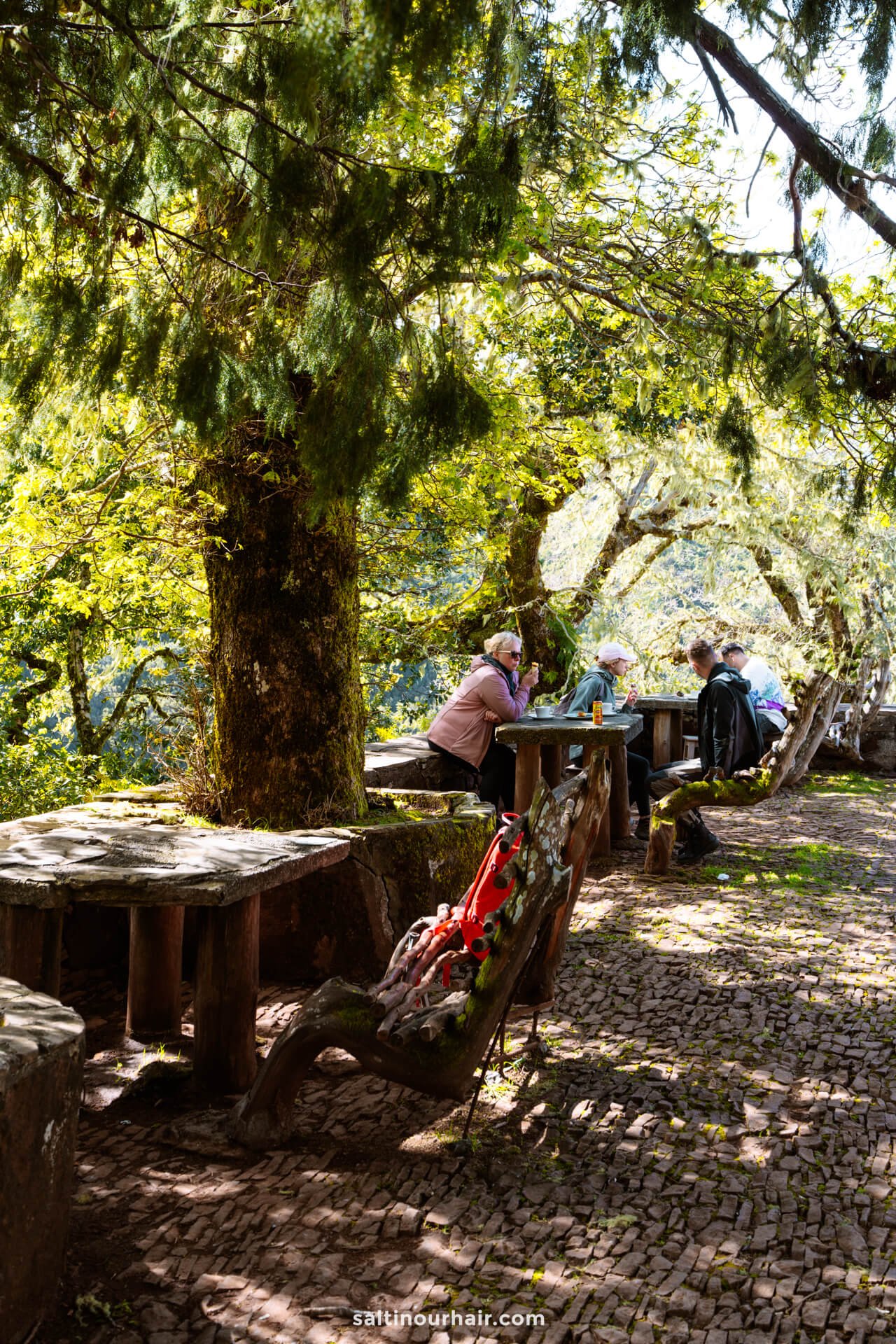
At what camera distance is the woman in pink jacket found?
23.2ft

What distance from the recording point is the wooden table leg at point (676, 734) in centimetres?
966

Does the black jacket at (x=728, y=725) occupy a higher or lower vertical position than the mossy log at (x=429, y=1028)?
higher

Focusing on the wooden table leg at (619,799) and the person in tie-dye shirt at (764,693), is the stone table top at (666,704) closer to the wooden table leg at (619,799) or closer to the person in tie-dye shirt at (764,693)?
the person in tie-dye shirt at (764,693)

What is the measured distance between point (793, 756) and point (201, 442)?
25.9 ft

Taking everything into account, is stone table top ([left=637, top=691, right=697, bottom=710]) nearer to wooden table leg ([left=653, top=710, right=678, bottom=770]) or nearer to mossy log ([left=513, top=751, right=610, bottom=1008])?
wooden table leg ([left=653, top=710, right=678, bottom=770])

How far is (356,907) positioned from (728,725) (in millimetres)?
3144

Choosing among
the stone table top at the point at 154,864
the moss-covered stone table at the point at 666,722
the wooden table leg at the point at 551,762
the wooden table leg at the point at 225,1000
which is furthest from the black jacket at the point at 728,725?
the wooden table leg at the point at 225,1000

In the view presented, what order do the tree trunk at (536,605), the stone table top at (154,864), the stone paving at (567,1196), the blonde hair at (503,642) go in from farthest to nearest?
the tree trunk at (536,605)
the blonde hair at (503,642)
the stone table top at (154,864)
the stone paving at (567,1196)

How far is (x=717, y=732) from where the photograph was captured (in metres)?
6.95

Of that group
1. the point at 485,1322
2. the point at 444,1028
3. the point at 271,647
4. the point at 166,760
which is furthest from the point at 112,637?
the point at 485,1322

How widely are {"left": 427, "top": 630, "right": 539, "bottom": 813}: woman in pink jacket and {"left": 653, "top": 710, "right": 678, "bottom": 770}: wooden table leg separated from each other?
2216 millimetres

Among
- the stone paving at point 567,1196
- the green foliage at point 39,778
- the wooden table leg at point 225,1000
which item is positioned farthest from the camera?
the green foliage at point 39,778

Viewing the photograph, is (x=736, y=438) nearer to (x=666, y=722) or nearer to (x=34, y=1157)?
(x=34, y=1157)

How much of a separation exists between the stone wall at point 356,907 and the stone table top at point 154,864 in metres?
0.47
